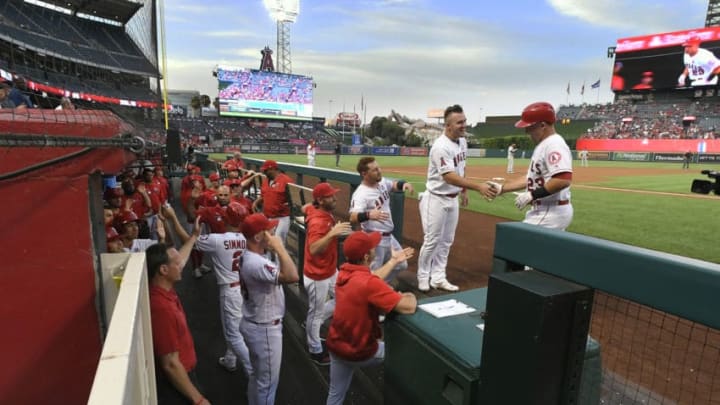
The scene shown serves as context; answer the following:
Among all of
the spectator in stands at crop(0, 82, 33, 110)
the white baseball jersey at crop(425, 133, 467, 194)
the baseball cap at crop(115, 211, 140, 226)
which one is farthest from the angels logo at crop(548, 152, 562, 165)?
the spectator in stands at crop(0, 82, 33, 110)

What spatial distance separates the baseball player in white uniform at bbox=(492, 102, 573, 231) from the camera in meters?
3.17

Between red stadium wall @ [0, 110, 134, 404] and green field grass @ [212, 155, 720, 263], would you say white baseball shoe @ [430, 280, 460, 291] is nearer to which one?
red stadium wall @ [0, 110, 134, 404]

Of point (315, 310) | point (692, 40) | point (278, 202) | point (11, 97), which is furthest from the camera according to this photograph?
point (692, 40)

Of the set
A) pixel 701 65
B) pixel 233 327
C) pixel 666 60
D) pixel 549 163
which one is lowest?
pixel 233 327

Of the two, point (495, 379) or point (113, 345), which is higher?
point (113, 345)

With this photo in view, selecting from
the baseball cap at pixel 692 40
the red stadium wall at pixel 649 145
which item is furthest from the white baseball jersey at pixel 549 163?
the baseball cap at pixel 692 40

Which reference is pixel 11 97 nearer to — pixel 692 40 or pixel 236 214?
pixel 236 214

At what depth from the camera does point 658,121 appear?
46812 millimetres

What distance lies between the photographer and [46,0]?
4.97 metres

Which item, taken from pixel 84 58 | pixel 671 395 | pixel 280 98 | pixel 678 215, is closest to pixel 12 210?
pixel 671 395

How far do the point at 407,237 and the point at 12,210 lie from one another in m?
6.49

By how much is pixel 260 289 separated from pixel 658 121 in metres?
57.9

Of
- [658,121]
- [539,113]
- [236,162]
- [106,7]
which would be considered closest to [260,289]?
[539,113]

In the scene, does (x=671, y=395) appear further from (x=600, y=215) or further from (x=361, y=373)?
(x=600, y=215)
